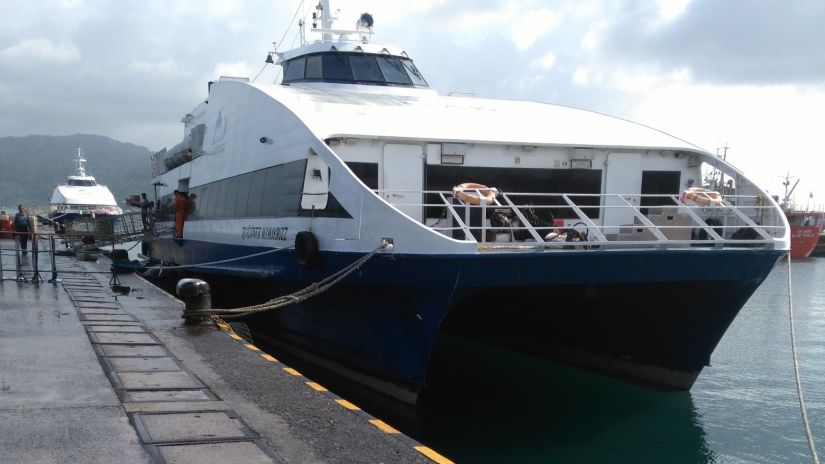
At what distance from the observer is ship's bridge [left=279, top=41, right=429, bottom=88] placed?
44.4ft

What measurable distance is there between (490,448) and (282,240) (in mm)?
4174

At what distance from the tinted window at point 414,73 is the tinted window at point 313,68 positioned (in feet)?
5.63

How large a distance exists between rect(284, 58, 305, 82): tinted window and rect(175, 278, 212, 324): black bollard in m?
6.00

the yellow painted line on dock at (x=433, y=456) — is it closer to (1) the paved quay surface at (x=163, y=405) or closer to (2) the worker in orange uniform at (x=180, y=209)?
(1) the paved quay surface at (x=163, y=405)

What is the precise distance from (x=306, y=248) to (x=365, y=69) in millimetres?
5802

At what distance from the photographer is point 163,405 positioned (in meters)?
5.70

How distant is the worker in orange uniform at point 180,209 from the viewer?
16047 mm

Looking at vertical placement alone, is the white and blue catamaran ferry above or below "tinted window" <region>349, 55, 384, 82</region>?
below

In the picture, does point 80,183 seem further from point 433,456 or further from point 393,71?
point 433,456

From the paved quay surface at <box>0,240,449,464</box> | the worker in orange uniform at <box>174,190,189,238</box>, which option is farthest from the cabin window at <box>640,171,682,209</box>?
the worker in orange uniform at <box>174,190,189,238</box>

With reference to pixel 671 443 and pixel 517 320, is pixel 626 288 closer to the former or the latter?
pixel 671 443

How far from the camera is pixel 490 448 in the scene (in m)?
8.44

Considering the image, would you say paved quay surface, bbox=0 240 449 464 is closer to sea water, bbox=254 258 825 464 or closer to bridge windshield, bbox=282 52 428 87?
sea water, bbox=254 258 825 464

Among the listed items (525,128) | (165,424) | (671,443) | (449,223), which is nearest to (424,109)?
(525,128)
